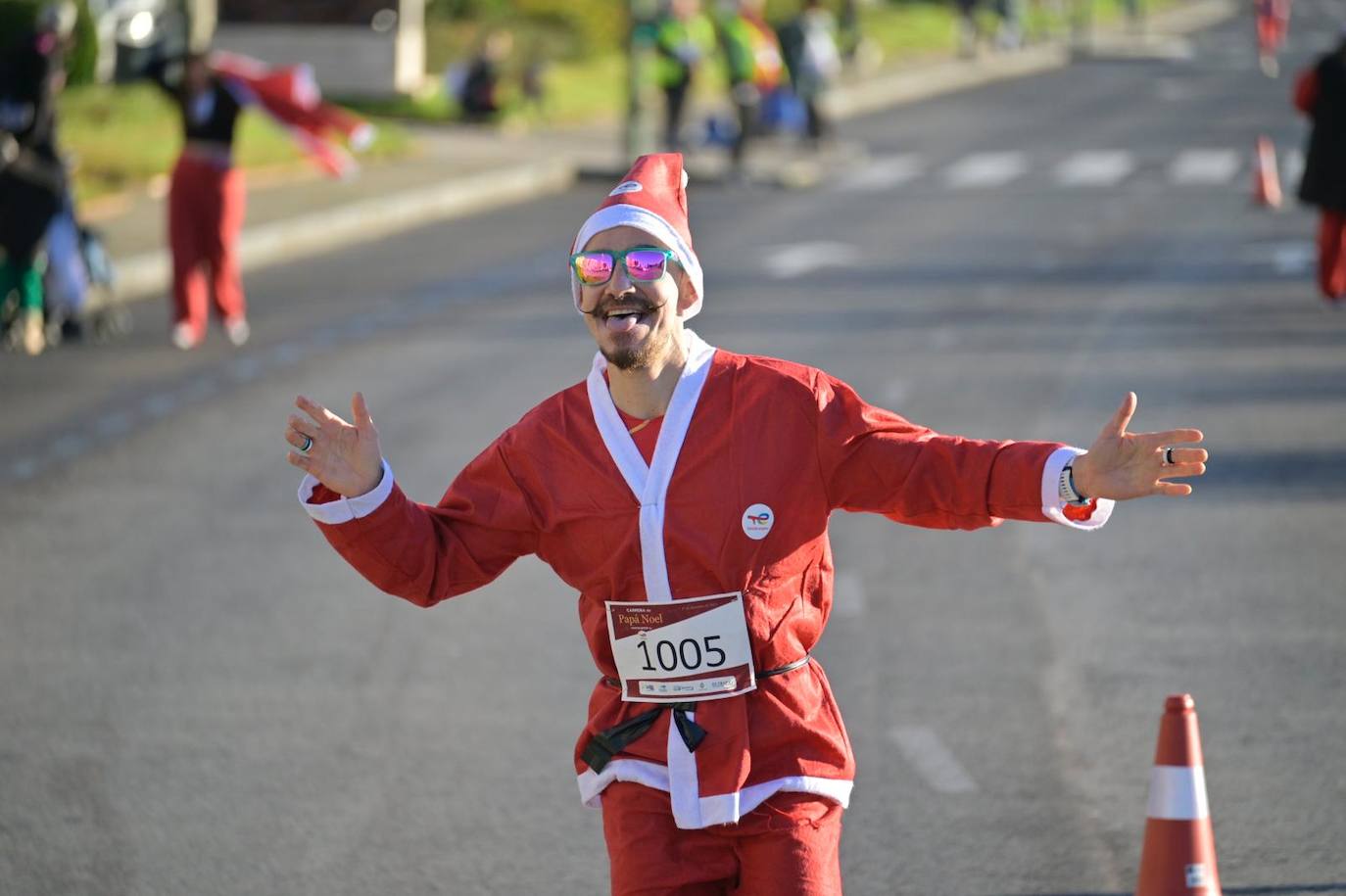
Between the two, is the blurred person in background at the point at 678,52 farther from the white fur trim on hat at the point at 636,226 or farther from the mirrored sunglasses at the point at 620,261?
the mirrored sunglasses at the point at 620,261

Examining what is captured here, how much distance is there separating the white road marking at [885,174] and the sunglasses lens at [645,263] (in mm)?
25721

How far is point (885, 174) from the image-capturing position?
32.7 meters

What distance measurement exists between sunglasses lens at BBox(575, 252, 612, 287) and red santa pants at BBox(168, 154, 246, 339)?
41.8 feet

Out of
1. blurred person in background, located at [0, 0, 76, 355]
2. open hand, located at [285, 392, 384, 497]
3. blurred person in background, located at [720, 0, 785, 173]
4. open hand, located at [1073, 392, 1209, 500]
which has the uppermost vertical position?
open hand, located at [1073, 392, 1209, 500]

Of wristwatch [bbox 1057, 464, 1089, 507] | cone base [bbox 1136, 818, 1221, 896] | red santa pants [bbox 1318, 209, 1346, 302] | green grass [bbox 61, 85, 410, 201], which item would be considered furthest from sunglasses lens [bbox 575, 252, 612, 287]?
Answer: green grass [bbox 61, 85, 410, 201]

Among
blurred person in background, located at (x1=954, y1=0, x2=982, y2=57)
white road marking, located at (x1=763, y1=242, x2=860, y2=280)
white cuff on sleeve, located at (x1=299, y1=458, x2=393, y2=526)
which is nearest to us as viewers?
white cuff on sleeve, located at (x1=299, y1=458, x2=393, y2=526)

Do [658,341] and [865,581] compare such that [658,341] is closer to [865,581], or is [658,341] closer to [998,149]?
[865,581]

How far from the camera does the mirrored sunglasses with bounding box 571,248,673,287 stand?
4.82 metres

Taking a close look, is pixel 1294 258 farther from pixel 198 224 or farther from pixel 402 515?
pixel 402 515

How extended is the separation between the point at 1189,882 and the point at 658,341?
5.75 ft

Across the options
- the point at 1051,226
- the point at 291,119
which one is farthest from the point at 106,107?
the point at 291,119

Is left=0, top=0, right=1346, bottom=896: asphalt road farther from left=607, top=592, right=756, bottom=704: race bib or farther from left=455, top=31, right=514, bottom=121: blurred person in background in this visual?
left=455, top=31, right=514, bottom=121: blurred person in background

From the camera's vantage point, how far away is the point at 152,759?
7.81m

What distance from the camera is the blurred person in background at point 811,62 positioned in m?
34.1
